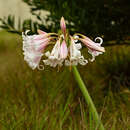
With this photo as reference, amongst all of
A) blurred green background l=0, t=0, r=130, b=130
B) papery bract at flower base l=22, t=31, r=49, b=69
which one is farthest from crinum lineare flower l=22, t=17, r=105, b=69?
blurred green background l=0, t=0, r=130, b=130

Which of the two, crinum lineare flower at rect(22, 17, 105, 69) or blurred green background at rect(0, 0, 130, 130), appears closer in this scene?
crinum lineare flower at rect(22, 17, 105, 69)

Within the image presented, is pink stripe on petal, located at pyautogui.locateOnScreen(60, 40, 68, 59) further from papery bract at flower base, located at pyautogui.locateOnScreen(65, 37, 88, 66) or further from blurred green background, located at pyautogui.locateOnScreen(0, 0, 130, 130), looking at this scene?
blurred green background, located at pyautogui.locateOnScreen(0, 0, 130, 130)

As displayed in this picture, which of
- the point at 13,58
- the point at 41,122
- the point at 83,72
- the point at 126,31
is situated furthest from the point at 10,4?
the point at 41,122

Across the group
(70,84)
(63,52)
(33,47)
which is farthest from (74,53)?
(70,84)

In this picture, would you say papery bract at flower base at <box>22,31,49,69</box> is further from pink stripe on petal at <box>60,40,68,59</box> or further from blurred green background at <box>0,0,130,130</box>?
blurred green background at <box>0,0,130,130</box>

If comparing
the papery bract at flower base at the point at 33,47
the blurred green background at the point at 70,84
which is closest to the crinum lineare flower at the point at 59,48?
the papery bract at flower base at the point at 33,47

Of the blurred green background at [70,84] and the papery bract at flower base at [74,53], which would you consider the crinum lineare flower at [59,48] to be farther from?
the blurred green background at [70,84]

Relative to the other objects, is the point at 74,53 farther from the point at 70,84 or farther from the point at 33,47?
the point at 70,84

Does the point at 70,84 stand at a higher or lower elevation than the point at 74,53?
lower

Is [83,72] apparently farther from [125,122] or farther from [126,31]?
[125,122]

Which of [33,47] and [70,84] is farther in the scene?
[70,84]
